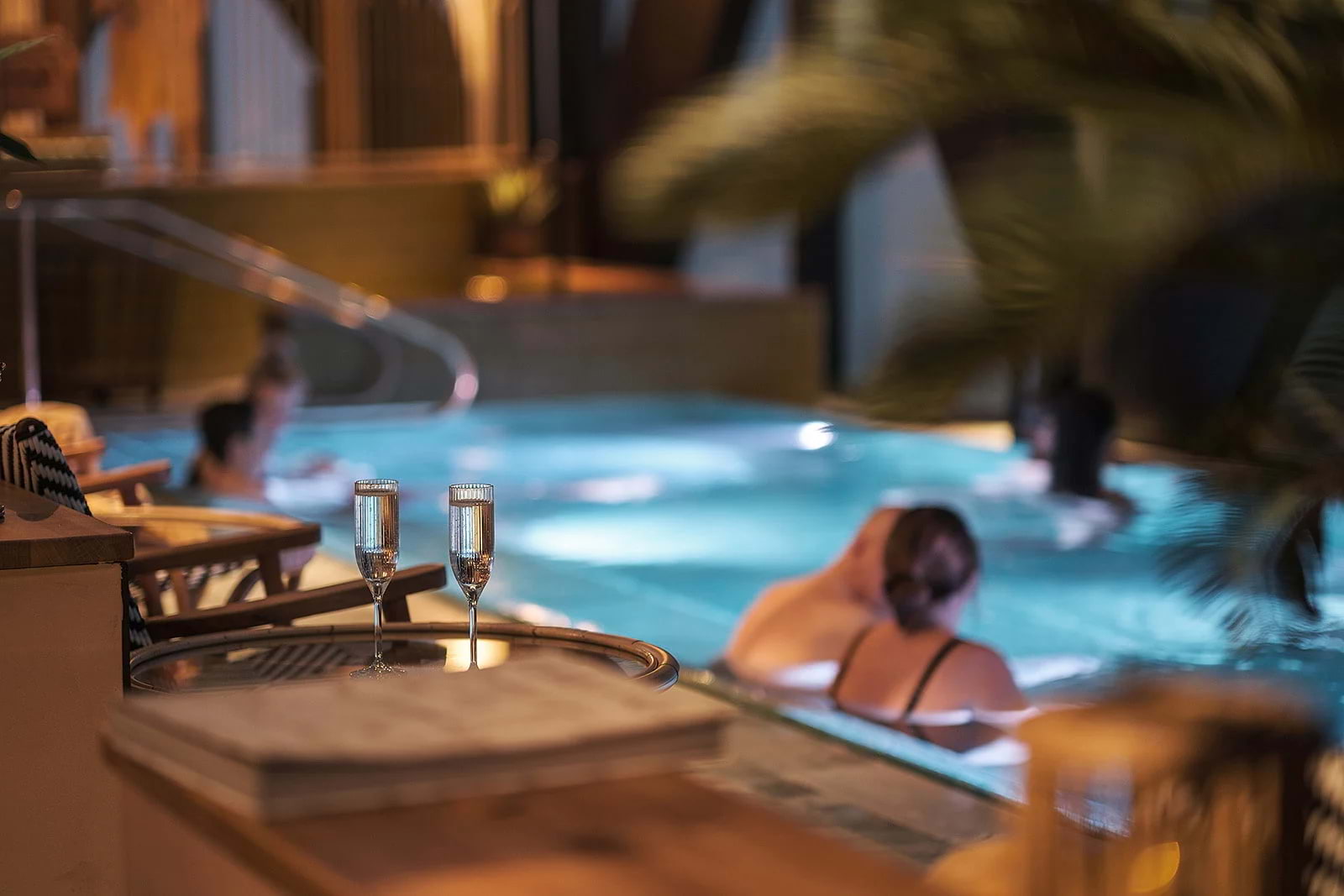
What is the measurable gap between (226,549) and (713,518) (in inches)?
227

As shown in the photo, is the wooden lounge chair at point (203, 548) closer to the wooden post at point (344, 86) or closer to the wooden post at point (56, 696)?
the wooden post at point (56, 696)

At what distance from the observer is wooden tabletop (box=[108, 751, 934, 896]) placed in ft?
3.27

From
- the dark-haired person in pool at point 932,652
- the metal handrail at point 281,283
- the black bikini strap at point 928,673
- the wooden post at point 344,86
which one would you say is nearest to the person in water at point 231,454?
the metal handrail at point 281,283

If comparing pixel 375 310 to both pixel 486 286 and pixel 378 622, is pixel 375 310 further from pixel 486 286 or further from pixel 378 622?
pixel 378 622

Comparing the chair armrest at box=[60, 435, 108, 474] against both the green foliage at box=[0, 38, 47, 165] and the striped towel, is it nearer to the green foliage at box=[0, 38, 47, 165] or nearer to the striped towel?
the striped towel

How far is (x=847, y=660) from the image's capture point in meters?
4.92

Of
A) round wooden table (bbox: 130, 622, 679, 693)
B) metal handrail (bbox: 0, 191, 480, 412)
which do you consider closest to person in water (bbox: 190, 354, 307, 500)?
metal handrail (bbox: 0, 191, 480, 412)

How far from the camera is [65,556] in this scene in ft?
7.55

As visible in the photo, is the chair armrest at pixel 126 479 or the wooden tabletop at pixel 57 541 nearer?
the wooden tabletop at pixel 57 541

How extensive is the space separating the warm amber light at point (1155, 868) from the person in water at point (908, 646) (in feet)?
11.9

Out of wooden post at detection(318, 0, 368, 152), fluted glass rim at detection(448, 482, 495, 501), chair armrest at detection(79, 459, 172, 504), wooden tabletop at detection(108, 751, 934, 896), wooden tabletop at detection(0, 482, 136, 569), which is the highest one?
wooden post at detection(318, 0, 368, 152)

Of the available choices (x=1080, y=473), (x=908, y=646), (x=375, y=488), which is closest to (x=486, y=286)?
(x=1080, y=473)

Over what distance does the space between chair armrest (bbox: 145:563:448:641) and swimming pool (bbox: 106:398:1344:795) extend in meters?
1.45

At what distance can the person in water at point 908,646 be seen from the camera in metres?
4.61
